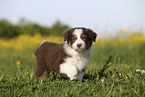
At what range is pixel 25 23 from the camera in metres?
19.9

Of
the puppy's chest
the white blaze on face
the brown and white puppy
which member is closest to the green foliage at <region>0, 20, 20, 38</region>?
the brown and white puppy

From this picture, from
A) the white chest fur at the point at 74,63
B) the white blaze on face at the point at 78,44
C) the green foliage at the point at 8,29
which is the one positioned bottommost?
the white chest fur at the point at 74,63

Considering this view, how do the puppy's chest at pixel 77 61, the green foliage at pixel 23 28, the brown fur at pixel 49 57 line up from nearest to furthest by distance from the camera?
the puppy's chest at pixel 77 61
the brown fur at pixel 49 57
the green foliage at pixel 23 28

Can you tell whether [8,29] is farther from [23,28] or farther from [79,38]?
[79,38]

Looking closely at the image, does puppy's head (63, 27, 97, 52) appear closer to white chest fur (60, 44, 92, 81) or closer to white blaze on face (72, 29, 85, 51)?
white blaze on face (72, 29, 85, 51)

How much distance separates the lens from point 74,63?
3.91 meters

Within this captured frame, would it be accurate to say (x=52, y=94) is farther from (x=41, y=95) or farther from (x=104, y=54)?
(x=104, y=54)

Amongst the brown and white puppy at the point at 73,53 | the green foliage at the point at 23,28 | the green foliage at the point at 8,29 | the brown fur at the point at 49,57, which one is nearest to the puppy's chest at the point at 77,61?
the brown and white puppy at the point at 73,53

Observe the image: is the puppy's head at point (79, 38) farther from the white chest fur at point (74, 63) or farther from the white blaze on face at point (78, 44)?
the white chest fur at point (74, 63)

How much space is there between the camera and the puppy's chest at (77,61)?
3.87 m

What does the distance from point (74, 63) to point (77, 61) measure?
0.27 feet

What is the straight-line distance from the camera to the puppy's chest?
3867 mm

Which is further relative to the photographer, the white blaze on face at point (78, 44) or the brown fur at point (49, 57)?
the brown fur at point (49, 57)

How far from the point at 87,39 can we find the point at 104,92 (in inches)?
51.4
